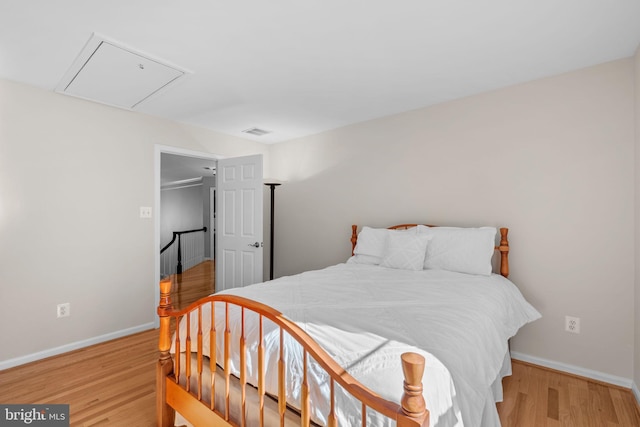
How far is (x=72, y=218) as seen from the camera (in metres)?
2.91

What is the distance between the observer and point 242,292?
79.0 inches

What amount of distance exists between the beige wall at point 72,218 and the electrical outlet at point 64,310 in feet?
0.11

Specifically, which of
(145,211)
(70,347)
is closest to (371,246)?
(145,211)

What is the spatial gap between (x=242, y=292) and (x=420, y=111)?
2577 mm

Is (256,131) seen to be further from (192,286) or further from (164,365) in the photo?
(164,365)

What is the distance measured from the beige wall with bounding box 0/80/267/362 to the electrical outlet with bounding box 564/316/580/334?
3.95 m

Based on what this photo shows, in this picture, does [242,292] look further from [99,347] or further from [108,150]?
[108,150]

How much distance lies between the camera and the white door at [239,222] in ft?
12.1

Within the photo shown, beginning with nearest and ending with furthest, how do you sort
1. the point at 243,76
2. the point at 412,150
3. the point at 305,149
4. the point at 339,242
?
the point at 243,76 < the point at 412,150 < the point at 339,242 < the point at 305,149

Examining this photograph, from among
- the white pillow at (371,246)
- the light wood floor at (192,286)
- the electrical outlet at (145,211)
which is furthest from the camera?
the light wood floor at (192,286)

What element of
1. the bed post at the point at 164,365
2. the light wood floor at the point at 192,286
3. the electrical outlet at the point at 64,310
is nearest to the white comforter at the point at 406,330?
the bed post at the point at 164,365

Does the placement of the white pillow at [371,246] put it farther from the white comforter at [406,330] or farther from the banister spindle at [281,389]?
the banister spindle at [281,389]

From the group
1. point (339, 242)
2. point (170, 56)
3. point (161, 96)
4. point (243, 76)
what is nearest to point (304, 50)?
point (243, 76)

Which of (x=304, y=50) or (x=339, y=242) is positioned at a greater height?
(x=304, y=50)
